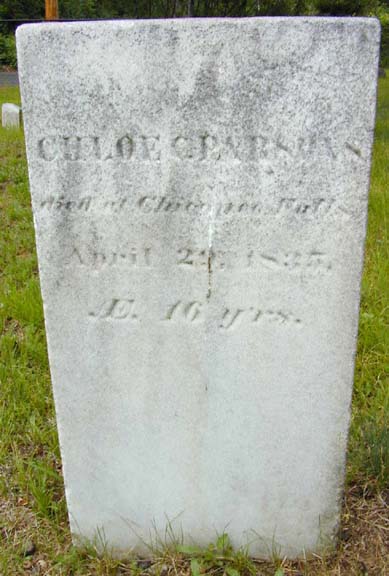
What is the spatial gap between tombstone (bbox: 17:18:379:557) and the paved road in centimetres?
1734

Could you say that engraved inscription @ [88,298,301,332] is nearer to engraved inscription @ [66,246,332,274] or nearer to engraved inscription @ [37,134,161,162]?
engraved inscription @ [66,246,332,274]

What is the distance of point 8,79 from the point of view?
18.9 meters

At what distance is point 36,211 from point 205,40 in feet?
2.10

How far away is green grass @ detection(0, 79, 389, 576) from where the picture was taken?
76.8 inches

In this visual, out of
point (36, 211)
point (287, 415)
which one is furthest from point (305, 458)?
point (36, 211)

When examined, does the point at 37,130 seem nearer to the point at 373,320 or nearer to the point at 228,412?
the point at 228,412

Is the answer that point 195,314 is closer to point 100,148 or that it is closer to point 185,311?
point 185,311

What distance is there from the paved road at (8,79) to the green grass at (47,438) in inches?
615

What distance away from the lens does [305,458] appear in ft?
5.95

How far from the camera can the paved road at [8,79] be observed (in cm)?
1773

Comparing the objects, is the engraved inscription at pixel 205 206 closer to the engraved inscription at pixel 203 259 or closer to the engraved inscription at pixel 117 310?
the engraved inscription at pixel 203 259

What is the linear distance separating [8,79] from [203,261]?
64.7ft

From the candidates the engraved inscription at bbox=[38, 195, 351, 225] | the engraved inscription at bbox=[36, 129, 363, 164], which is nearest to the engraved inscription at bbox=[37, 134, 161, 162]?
the engraved inscription at bbox=[36, 129, 363, 164]

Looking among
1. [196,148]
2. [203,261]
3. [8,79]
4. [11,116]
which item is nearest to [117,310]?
[203,261]
